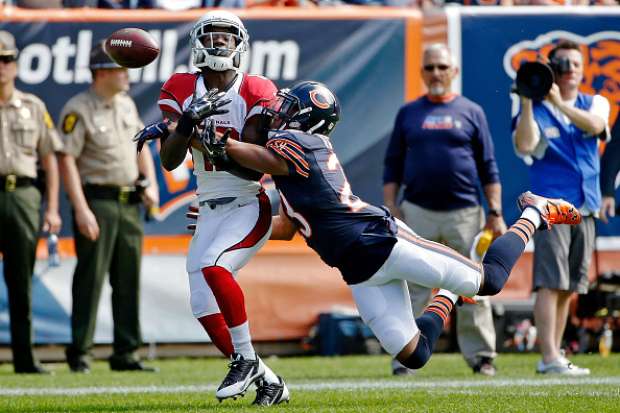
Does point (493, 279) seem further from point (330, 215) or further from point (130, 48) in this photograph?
point (130, 48)

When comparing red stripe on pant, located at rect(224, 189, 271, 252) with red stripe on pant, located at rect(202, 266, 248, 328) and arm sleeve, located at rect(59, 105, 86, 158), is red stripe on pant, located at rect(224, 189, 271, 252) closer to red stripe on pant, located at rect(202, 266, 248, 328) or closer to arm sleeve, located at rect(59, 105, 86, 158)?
red stripe on pant, located at rect(202, 266, 248, 328)

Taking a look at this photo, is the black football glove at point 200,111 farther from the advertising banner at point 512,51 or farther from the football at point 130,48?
the advertising banner at point 512,51

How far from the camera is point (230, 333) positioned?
17.7 feet

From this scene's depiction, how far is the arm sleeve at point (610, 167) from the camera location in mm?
7816

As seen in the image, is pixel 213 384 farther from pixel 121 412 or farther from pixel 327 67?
pixel 327 67

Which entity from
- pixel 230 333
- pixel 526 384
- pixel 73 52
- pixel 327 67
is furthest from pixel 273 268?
pixel 230 333

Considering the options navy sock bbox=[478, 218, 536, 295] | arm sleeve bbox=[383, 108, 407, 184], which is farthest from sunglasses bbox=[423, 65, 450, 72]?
navy sock bbox=[478, 218, 536, 295]

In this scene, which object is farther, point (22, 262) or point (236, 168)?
point (22, 262)

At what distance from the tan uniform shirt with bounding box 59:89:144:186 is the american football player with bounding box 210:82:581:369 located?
3.06 m

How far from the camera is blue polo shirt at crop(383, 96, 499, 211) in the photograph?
7562 mm

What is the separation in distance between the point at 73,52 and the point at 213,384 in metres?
3.41

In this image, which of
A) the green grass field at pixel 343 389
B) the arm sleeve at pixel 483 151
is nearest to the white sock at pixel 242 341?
the green grass field at pixel 343 389

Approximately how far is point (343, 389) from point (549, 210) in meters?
1.35

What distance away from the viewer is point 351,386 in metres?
6.41
